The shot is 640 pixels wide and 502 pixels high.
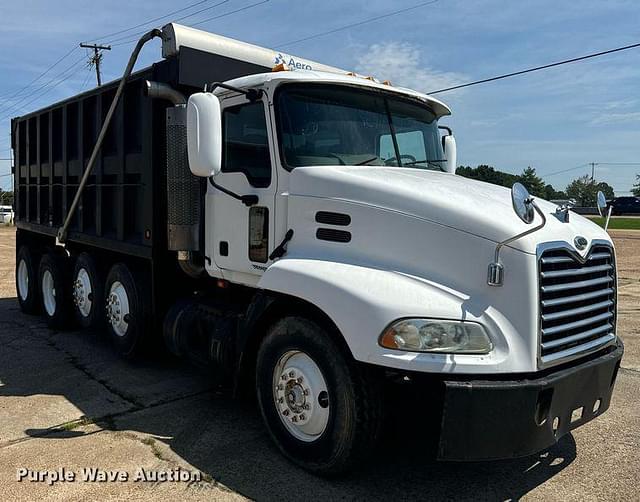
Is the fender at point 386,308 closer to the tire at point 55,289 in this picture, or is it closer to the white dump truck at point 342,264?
the white dump truck at point 342,264

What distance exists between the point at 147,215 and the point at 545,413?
417 cm

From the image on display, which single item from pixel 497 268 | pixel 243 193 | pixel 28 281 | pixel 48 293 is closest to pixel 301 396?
pixel 497 268

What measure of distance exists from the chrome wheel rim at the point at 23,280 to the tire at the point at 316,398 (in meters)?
6.88

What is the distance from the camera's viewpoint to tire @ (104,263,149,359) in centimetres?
618

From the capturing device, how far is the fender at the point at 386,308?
3.22 m

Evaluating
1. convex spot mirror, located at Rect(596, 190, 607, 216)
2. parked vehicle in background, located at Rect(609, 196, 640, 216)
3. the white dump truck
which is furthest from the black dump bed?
parked vehicle in background, located at Rect(609, 196, 640, 216)

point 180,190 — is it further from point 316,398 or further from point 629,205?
point 629,205

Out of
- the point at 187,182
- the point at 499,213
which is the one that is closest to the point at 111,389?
the point at 187,182

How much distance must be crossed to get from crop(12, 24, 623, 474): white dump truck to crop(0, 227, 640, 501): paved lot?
0.28 meters

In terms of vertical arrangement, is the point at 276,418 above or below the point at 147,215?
below

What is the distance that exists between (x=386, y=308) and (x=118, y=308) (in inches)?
167

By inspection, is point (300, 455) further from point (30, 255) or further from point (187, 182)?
point (30, 255)

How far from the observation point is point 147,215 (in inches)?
235

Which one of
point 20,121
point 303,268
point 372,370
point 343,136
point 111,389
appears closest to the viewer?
point 372,370
